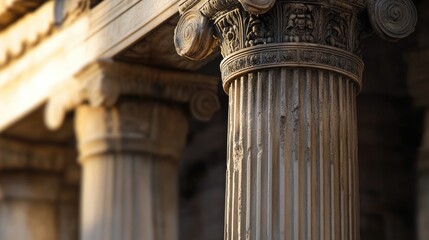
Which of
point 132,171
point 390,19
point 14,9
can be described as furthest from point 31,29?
point 390,19

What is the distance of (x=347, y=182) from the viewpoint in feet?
62.5

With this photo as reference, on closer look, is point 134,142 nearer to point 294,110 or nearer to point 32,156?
point 32,156

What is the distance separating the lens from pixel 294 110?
1898 centimetres

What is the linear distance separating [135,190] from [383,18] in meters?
7.06

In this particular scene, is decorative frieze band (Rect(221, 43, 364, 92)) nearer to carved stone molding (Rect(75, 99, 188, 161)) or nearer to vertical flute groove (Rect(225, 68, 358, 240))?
vertical flute groove (Rect(225, 68, 358, 240))

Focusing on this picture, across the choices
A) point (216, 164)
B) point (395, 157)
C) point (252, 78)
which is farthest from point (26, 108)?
point (252, 78)

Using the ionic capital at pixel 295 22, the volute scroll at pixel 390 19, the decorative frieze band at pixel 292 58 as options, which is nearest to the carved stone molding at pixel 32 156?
the ionic capital at pixel 295 22

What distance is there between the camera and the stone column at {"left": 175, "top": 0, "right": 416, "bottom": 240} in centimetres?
1867

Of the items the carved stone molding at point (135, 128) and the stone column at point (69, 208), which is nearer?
the carved stone molding at point (135, 128)

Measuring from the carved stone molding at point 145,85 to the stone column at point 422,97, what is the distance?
3.46 meters

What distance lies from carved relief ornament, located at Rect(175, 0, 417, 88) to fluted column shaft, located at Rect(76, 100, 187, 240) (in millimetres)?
5664

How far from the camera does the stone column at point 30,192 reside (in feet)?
98.3

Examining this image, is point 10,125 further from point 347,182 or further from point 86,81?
point 347,182

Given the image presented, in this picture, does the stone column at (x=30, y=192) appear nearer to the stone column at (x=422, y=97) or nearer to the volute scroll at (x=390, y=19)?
the stone column at (x=422, y=97)
